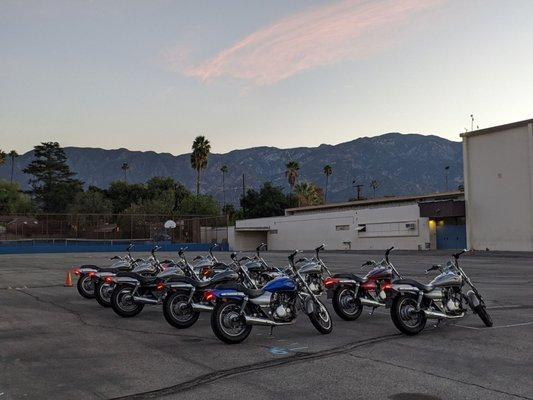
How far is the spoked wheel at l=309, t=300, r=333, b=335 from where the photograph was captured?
9469 millimetres

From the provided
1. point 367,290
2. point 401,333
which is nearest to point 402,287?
point 401,333

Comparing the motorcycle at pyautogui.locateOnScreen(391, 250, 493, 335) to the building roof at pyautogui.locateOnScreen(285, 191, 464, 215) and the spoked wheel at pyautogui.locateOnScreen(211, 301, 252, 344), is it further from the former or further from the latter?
the building roof at pyautogui.locateOnScreen(285, 191, 464, 215)

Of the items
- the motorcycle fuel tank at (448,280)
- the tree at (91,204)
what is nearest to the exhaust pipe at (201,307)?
the motorcycle fuel tank at (448,280)

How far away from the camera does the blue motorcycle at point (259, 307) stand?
8742 millimetres

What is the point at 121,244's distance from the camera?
2363 inches

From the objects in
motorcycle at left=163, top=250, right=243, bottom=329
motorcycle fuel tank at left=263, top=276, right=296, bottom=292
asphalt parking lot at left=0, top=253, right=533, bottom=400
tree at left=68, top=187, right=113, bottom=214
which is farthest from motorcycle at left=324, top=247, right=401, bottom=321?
tree at left=68, top=187, right=113, bottom=214

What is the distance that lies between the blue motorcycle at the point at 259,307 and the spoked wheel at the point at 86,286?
7132mm

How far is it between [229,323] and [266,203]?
87082 millimetres

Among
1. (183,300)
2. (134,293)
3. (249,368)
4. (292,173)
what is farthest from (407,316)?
(292,173)

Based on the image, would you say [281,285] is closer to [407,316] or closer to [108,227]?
[407,316]

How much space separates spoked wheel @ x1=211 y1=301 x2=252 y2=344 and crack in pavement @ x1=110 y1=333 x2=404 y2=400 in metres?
1.12

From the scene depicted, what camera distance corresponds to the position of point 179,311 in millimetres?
10289

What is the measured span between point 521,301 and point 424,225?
3809 centimetres

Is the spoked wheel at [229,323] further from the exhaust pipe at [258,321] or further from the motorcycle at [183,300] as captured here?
→ the motorcycle at [183,300]
